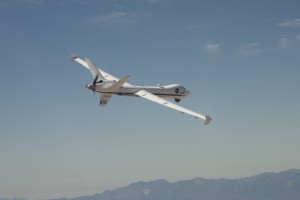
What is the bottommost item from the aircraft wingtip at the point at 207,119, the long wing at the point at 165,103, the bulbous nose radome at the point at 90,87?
the aircraft wingtip at the point at 207,119

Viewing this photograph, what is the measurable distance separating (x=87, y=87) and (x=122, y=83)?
1001 centimetres

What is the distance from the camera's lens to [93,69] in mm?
114875

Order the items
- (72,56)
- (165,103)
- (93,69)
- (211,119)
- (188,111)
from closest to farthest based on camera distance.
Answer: (211,119), (188,111), (165,103), (93,69), (72,56)

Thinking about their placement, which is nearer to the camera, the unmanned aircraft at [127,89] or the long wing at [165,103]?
the long wing at [165,103]

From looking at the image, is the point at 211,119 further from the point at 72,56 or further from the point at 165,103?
the point at 72,56

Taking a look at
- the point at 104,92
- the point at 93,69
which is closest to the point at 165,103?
the point at 104,92

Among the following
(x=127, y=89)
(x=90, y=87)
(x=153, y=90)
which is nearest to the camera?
(x=90, y=87)

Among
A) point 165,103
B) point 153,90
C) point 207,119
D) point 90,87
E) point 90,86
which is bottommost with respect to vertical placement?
point 207,119

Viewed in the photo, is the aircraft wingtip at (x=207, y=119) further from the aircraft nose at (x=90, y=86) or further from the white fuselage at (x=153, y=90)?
the aircraft nose at (x=90, y=86)

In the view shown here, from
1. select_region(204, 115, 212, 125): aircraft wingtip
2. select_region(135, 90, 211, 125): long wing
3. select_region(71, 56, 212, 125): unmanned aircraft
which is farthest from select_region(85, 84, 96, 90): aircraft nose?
select_region(204, 115, 212, 125): aircraft wingtip

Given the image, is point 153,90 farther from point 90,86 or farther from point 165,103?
point 90,86

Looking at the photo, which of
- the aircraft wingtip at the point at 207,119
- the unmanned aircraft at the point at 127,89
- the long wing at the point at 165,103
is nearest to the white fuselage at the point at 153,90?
the unmanned aircraft at the point at 127,89

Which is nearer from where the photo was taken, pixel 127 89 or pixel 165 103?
pixel 165 103

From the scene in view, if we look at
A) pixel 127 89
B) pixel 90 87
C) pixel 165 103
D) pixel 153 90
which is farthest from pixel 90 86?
pixel 165 103
